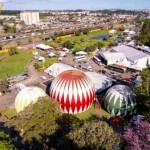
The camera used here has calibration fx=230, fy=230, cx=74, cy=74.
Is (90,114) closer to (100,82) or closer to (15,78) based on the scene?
(100,82)

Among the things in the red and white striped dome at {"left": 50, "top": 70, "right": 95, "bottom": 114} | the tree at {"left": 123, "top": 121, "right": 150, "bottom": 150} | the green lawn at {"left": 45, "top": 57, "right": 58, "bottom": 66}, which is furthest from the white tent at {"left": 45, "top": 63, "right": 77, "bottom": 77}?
the tree at {"left": 123, "top": 121, "right": 150, "bottom": 150}

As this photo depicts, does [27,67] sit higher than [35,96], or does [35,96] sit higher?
[35,96]

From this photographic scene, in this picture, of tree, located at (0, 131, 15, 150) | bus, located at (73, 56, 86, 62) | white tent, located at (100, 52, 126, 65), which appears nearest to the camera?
tree, located at (0, 131, 15, 150)

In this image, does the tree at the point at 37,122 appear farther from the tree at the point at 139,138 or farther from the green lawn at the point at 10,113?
the green lawn at the point at 10,113

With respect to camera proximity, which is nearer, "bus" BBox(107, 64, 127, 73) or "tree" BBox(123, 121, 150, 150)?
"tree" BBox(123, 121, 150, 150)

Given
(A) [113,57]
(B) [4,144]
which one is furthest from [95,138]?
A: (A) [113,57]

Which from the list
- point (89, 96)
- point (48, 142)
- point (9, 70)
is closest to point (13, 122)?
point (48, 142)

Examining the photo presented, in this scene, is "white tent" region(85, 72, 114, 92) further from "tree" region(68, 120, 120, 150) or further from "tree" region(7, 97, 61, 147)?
"tree" region(68, 120, 120, 150)

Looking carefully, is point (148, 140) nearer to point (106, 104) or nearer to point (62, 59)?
point (106, 104)
